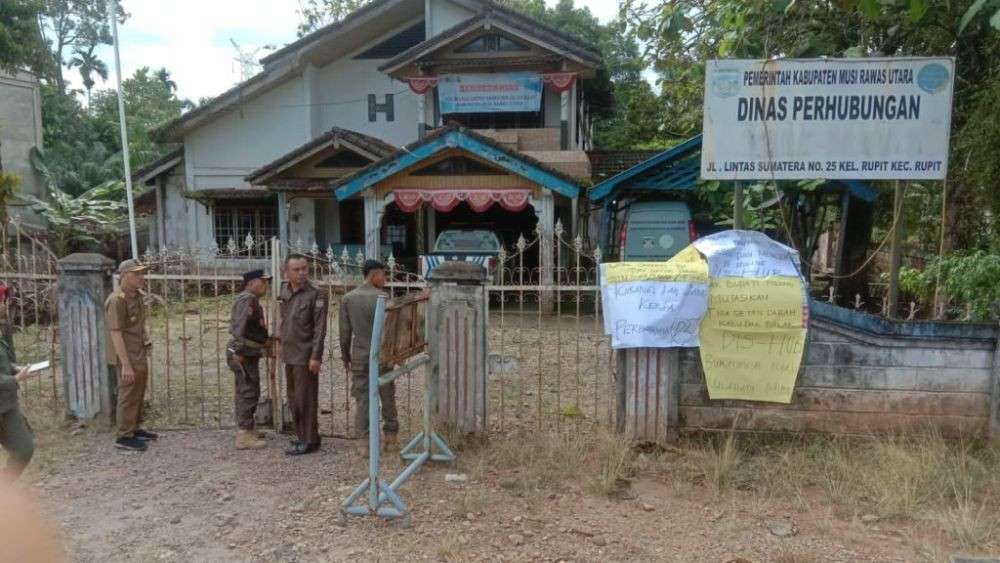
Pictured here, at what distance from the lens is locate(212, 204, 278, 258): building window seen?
17453mm

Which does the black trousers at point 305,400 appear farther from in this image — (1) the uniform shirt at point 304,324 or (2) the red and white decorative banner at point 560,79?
(2) the red and white decorative banner at point 560,79

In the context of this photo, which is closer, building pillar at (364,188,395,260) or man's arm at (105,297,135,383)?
man's arm at (105,297,135,383)

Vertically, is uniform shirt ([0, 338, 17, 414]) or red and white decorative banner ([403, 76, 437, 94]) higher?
red and white decorative banner ([403, 76, 437, 94])

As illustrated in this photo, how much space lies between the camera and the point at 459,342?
508 centimetres

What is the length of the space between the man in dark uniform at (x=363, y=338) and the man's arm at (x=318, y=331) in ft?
0.45

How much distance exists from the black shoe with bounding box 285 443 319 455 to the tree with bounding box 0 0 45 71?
15.8 meters

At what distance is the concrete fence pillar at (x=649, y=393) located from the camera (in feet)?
16.3

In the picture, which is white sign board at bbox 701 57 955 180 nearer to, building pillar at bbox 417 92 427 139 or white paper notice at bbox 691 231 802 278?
white paper notice at bbox 691 231 802 278

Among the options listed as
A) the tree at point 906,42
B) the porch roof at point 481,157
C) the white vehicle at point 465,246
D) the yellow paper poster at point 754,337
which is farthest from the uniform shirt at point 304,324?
the porch roof at point 481,157

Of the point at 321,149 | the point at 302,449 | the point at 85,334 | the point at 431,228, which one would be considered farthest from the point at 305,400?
the point at 431,228

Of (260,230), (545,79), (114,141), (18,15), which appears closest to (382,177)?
(545,79)

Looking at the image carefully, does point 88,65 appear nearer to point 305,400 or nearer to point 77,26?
point 77,26

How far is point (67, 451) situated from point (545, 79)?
12094 mm

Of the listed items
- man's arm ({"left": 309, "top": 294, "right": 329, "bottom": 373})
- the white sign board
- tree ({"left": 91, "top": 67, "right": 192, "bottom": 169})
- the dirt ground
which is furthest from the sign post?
tree ({"left": 91, "top": 67, "right": 192, "bottom": 169})
